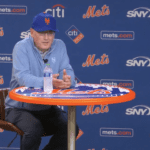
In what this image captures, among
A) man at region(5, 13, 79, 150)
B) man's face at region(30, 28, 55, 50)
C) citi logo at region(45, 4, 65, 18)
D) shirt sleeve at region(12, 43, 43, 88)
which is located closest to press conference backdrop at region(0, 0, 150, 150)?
citi logo at region(45, 4, 65, 18)

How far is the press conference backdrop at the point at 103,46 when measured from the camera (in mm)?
3047

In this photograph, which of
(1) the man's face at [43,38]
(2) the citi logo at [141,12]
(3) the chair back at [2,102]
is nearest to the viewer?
(1) the man's face at [43,38]

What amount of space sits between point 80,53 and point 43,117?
1358 mm

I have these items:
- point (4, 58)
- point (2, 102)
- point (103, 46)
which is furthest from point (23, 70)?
point (103, 46)

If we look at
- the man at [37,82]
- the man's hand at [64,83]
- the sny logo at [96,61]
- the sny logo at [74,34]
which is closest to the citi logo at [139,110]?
the sny logo at [96,61]

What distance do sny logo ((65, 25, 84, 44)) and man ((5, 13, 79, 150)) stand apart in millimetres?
1005

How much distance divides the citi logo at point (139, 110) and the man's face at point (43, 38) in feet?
5.36

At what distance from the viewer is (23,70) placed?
6.01ft

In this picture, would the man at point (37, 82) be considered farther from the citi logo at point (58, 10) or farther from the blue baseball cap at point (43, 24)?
the citi logo at point (58, 10)

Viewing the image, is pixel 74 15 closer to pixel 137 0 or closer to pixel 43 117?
pixel 137 0

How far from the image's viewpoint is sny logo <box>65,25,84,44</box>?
308 cm

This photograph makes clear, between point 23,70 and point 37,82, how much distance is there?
0.57 ft

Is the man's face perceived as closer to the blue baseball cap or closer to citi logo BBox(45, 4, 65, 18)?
the blue baseball cap

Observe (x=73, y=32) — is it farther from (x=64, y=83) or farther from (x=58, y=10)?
(x=64, y=83)
